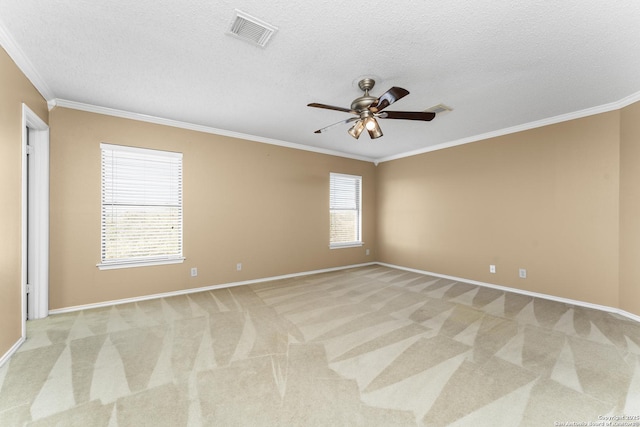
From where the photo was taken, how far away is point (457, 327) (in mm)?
2939

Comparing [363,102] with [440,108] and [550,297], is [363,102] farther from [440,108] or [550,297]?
[550,297]

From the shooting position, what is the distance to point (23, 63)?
2467 millimetres

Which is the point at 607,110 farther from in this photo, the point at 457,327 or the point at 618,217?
the point at 457,327

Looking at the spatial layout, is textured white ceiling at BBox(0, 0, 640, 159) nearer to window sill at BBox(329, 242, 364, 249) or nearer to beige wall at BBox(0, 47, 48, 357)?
beige wall at BBox(0, 47, 48, 357)

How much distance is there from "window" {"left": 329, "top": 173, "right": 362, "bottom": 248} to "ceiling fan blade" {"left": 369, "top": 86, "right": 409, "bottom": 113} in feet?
10.8

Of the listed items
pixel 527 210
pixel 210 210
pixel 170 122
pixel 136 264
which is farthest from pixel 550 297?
pixel 170 122

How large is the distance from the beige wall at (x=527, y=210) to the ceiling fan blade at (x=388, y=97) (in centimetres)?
313

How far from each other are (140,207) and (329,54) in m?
3.36

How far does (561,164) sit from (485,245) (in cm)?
163

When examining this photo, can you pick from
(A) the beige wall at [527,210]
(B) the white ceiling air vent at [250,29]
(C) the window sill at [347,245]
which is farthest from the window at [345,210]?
→ (B) the white ceiling air vent at [250,29]

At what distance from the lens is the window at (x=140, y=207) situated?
364cm

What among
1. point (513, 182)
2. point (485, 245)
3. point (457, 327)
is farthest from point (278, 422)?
point (513, 182)

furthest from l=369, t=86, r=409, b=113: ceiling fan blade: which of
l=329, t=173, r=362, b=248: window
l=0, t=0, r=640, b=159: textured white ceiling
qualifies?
l=329, t=173, r=362, b=248: window

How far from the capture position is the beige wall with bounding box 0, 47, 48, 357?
2.20m
